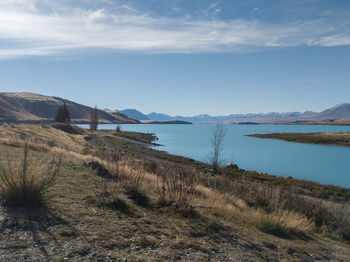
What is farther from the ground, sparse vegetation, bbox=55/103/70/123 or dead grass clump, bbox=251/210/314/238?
sparse vegetation, bbox=55/103/70/123

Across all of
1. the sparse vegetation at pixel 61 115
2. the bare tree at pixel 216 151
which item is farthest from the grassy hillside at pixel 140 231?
the sparse vegetation at pixel 61 115

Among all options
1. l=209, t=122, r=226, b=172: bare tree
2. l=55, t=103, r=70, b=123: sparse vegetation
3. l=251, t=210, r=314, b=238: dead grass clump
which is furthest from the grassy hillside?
l=55, t=103, r=70, b=123: sparse vegetation

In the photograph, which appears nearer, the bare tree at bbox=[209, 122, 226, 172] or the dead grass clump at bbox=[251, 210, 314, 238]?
the dead grass clump at bbox=[251, 210, 314, 238]

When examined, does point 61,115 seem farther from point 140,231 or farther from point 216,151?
point 140,231

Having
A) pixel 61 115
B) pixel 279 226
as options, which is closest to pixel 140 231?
pixel 279 226

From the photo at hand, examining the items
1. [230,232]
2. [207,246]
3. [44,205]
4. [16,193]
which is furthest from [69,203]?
[230,232]

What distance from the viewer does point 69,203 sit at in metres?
5.70

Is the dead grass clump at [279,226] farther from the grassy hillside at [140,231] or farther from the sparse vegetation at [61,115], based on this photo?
the sparse vegetation at [61,115]

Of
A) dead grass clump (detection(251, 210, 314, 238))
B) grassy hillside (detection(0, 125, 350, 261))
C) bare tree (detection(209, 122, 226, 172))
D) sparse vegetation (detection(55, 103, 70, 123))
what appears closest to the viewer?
grassy hillside (detection(0, 125, 350, 261))

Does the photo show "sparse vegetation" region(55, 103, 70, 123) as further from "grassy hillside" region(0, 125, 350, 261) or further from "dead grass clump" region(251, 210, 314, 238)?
"dead grass clump" region(251, 210, 314, 238)

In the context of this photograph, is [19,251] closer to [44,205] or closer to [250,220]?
[44,205]

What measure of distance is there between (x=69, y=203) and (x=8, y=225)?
1.50m

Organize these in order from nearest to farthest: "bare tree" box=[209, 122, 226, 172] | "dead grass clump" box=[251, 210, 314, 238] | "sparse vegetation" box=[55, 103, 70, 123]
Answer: "dead grass clump" box=[251, 210, 314, 238], "bare tree" box=[209, 122, 226, 172], "sparse vegetation" box=[55, 103, 70, 123]

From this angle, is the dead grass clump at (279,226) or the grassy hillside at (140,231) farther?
the dead grass clump at (279,226)
